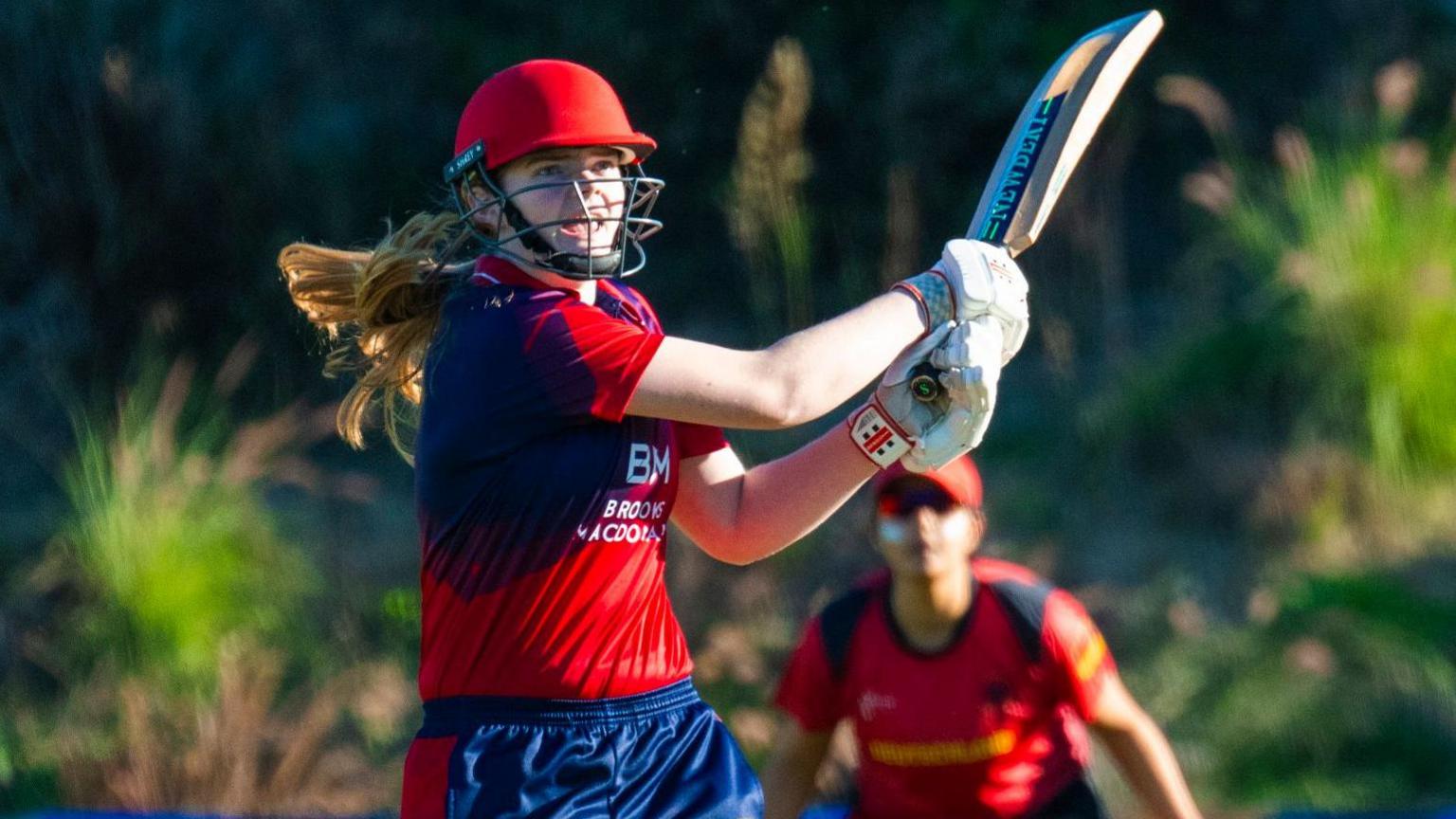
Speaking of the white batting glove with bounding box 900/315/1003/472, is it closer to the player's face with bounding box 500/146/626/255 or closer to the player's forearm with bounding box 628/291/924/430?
the player's forearm with bounding box 628/291/924/430

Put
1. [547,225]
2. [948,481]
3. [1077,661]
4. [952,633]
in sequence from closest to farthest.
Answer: [547,225]
[1077,661]
[952,633]
[948,481]

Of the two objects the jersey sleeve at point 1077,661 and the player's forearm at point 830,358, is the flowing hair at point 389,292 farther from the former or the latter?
Answer: the jersey sleeve at point 1077,661

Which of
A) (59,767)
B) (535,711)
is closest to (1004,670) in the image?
(535,711)

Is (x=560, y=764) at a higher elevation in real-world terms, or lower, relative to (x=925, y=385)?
lower

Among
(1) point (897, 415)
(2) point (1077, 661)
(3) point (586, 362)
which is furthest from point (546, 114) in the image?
(2) point (1077, 661)

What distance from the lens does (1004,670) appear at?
443cm

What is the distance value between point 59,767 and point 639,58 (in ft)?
11.7

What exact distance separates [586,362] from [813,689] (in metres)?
1.96

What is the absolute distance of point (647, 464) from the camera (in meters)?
2.99

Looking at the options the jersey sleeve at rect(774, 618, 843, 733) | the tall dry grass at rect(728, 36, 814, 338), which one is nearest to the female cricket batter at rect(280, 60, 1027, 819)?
the jersey sleeve at rect(774, 618, 843, 733)

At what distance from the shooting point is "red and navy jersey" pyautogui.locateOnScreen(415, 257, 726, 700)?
2869 millimetres

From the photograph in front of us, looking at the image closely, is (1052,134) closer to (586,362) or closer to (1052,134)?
(1052,134)

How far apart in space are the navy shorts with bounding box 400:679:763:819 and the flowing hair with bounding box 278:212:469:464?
529 millimetres

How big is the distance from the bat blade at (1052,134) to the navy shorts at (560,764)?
1066 mm
